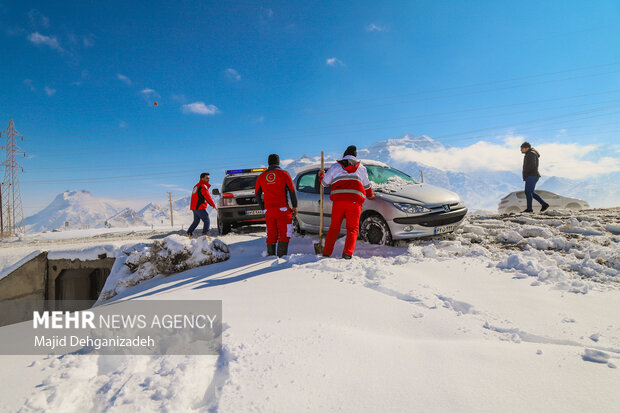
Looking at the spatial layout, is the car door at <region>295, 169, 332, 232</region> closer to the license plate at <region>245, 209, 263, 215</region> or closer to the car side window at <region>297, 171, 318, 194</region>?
the car side window at <region>297, 171, 318, 194</region>

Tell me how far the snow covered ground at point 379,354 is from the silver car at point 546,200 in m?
12.2

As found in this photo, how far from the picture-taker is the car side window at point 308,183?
21.3ft

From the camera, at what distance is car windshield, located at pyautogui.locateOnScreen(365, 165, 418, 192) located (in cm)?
562

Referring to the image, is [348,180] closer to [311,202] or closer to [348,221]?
[348,221]

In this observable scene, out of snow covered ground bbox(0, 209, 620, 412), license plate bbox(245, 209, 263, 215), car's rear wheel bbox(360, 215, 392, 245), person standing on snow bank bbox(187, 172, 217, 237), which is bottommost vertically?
snow covered ground bbox(0, 209, 620, 412)

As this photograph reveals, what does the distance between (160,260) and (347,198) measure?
312 cm

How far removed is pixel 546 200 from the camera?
46.2 feet

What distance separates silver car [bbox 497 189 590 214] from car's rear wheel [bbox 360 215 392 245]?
11.7m

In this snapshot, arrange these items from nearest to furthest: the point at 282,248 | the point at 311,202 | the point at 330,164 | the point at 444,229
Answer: the point at 282,248
the point at 444,229
the point at 330,164
the point at 311,202

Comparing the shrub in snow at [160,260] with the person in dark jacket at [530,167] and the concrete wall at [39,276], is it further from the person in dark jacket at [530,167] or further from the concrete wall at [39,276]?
the person in dark jacket at [530,167]

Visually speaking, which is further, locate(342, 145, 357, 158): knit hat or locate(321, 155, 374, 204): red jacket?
locate(342, 145, 357, 158): knit hat

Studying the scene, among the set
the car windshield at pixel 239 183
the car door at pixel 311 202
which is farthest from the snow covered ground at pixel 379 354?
the car windshield at pixel 239 183

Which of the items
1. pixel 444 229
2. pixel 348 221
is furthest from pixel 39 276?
pixel 444 229

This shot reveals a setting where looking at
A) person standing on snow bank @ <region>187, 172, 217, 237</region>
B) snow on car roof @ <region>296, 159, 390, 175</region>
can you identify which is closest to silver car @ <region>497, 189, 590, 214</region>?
snow on car roof @ <region>296, 159, 390, 175</region>
